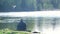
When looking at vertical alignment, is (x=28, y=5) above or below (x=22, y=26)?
above

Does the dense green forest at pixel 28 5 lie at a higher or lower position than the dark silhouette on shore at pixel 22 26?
higher

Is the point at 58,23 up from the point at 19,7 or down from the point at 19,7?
down

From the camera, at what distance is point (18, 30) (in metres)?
1.31

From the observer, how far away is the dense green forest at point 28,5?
50.2 inches

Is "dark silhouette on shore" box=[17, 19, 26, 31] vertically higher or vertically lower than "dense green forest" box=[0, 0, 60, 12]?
lower

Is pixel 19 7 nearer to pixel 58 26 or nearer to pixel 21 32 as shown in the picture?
pixel 21 32

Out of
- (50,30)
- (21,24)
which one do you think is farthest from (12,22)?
(50,30)

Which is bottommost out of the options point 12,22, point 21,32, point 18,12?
point 21,32

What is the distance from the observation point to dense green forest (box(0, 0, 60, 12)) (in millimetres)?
1274

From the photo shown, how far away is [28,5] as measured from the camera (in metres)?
1.31

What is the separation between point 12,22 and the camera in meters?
1.33

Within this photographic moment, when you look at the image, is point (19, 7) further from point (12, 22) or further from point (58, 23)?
point (58, 23)

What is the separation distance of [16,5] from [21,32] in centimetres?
29

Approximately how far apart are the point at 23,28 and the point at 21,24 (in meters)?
0.05
